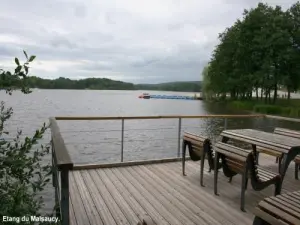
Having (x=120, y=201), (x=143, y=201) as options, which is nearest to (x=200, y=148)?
(x=143, y=201)

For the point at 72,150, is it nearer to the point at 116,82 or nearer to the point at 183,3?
the point at 183,3

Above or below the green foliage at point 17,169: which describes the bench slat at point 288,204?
below

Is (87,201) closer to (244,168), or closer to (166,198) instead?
Result: (166,198)

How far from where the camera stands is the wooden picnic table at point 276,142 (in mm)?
3707

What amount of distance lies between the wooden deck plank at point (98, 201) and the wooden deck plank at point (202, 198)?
100 cm

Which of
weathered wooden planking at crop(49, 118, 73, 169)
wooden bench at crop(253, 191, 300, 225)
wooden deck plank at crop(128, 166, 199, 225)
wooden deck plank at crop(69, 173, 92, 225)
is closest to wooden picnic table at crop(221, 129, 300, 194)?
wooden deck plank at crop(128, 166, 199, 225)

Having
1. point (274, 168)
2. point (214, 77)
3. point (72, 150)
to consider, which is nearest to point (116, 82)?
point (214, 77)

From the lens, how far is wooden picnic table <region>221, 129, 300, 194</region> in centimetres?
371

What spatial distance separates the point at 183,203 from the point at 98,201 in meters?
0.95

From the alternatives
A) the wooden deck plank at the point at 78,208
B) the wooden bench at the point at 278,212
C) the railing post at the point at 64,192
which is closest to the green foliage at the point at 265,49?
the wooden deck plank at the point at 78,208

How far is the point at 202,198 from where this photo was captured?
3.52 m

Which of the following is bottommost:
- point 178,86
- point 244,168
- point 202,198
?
point 202,198

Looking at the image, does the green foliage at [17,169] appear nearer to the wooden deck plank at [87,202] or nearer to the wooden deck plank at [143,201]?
the wooden deck plank at [87,202]

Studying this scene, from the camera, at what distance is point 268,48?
84.9 feet
